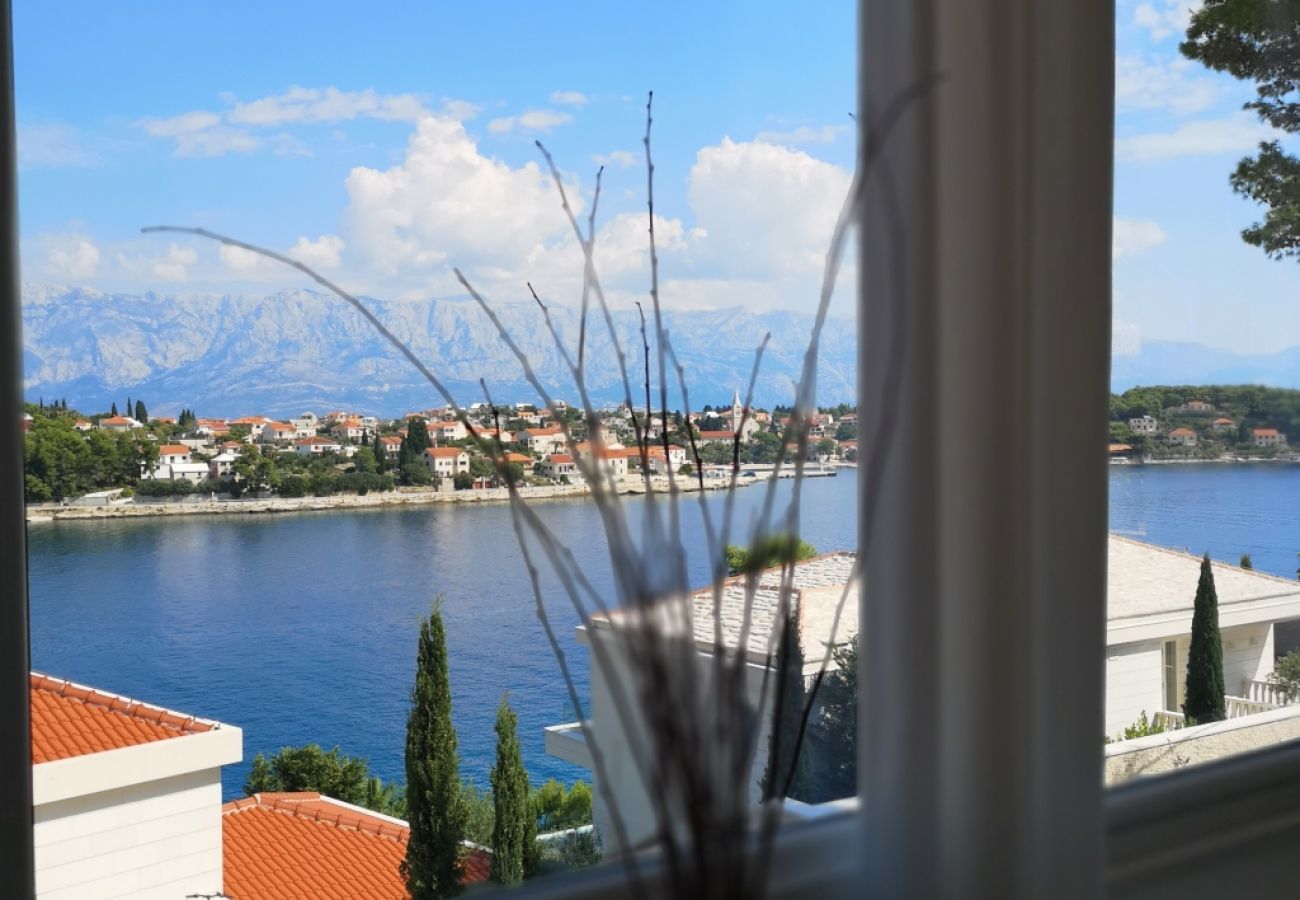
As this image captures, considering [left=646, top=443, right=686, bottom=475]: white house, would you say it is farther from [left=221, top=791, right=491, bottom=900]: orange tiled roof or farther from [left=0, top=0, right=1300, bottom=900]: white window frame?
[left=221, top=791, right=491, bottom=900]: orange tiled roof

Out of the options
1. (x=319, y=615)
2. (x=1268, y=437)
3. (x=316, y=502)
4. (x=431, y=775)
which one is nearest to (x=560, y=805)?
(x=431, y=775)

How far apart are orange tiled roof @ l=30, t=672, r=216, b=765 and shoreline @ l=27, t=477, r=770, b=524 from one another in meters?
0.21

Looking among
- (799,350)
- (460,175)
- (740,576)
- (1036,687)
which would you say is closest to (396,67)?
(460,175)

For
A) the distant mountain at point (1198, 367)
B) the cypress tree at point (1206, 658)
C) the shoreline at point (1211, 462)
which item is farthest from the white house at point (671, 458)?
the cypress tree at point (1206, 658)

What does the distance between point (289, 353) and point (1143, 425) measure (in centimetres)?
179

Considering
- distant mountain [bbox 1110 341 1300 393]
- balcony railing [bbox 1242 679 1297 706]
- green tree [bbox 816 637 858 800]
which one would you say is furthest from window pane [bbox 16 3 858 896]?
balcony railing [bbox 1242 679 1297 706]

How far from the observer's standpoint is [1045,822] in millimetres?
1426

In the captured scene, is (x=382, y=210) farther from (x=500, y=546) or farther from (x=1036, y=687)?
(x=1036, y=687)

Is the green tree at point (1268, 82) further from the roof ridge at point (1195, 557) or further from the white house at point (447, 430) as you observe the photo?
the white house at point (447, 430)

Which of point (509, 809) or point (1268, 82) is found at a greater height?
point (1268, 82)

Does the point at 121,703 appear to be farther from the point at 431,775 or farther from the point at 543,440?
the point at 543,440

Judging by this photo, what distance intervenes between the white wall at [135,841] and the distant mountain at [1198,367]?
185cm

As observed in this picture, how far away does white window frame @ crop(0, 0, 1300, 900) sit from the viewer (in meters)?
1.40

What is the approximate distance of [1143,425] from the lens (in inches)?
97.2
